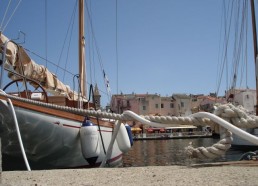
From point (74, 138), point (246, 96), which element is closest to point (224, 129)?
point (74, 138)

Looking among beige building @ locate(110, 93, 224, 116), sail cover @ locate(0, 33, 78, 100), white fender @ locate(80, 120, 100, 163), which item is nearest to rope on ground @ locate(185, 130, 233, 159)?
white fender @ locate(80, 120, 100, 163)

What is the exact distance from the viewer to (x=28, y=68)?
40.8 feet

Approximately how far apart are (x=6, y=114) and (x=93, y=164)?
3.03m

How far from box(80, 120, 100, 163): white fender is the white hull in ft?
0.61

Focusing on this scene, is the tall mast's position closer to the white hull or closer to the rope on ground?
the white hull

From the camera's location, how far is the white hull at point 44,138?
23.1ft

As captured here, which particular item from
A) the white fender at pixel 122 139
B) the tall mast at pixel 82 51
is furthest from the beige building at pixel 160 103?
the white fender at pixel 122 139

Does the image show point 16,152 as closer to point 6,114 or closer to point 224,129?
point 6,114

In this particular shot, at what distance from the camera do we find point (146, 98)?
77.8m

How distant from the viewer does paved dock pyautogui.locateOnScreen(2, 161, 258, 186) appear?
3.01 metres

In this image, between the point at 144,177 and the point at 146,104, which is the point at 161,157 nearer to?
the point at 144,177

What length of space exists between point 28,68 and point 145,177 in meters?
10.2

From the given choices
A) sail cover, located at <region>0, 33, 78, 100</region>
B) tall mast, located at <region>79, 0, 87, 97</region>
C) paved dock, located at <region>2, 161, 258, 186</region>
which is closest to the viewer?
paved dock, located at <region>2, 161, 258, 186</region>

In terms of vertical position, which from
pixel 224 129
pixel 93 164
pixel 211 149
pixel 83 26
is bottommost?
pixel 93 164
